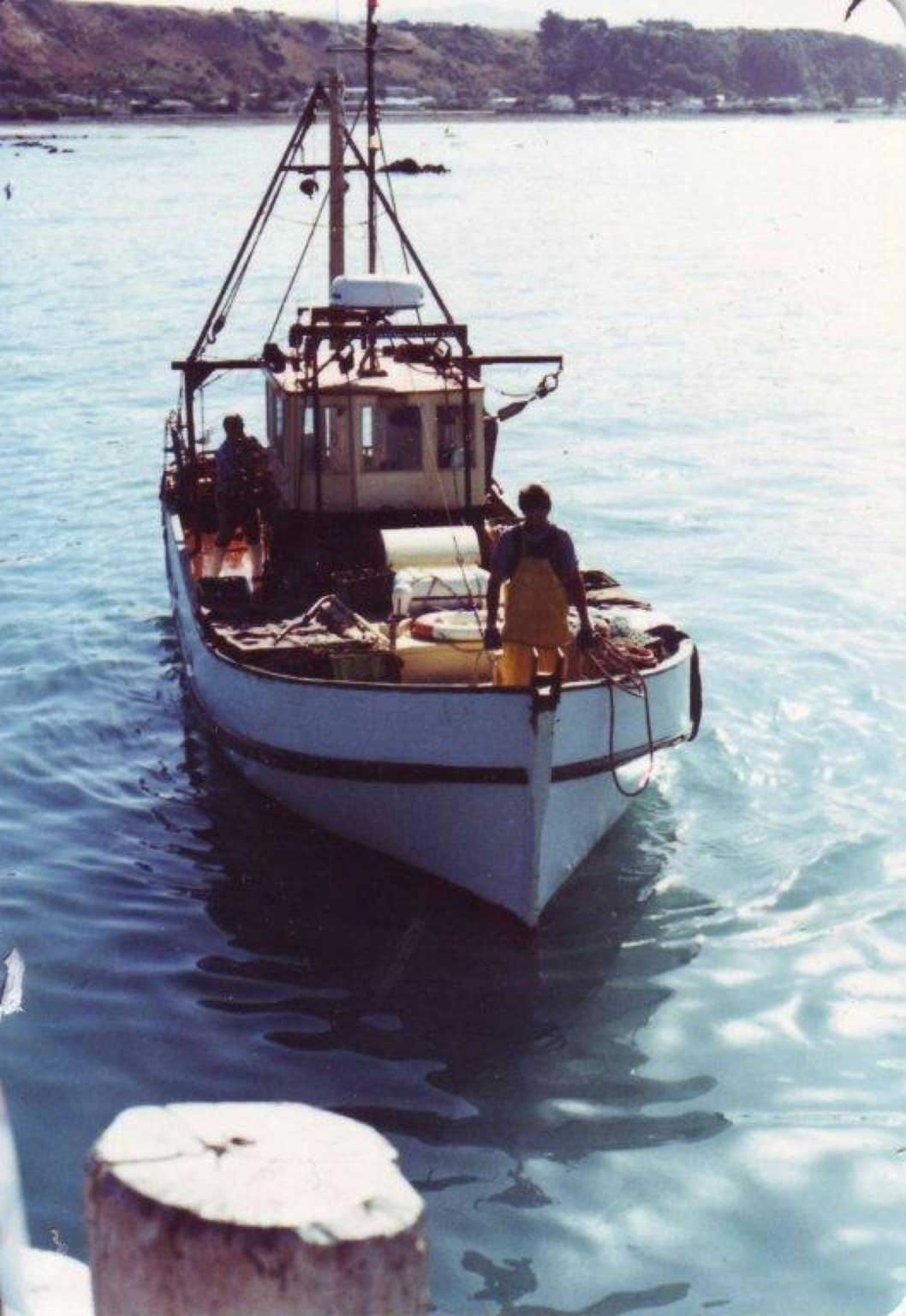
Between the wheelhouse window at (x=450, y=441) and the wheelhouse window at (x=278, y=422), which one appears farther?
the wheelhouse window at (x=278, y=422)

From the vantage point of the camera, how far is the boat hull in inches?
446

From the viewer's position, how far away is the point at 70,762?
15.2 metres

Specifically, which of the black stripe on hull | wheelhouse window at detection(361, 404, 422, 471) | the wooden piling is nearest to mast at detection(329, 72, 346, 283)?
wheelhouse window at detection(361, 404, 422, 471)

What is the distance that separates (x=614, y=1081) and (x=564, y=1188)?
4.00ft

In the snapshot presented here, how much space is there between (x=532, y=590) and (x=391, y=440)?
485cm

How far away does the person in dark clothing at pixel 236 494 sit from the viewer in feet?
55.2

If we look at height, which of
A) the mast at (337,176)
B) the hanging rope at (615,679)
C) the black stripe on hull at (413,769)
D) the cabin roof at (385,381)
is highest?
the mast at (337,176)

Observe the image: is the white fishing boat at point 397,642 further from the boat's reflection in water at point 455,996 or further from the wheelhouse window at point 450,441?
the boat's reflection in water at point 455,996

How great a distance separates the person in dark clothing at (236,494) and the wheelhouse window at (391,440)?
171cm

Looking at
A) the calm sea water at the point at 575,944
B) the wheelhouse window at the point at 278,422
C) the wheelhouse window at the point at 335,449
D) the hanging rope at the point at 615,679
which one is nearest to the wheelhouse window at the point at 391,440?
the wheelhouse window at the point at 335,449

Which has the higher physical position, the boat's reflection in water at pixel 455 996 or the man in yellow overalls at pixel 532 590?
the man in yellow overalls at pixel 532 590

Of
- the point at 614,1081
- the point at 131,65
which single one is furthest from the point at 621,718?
the point at 131,65

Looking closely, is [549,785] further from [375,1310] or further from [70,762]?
[375,1310]

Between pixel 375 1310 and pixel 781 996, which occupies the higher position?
pixel 375 1310
